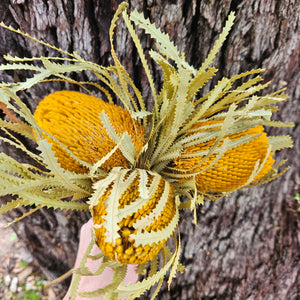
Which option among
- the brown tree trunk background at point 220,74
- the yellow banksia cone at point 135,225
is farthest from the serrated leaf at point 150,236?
the brown tree trunk background at point 220,74

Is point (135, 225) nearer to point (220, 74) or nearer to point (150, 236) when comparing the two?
point (150, 236)

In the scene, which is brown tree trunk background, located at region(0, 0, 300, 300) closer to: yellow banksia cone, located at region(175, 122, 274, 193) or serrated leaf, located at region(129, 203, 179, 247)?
yellow banksia cone, located at region(175, 122, 274, 193)

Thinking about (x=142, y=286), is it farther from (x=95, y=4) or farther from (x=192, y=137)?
(x=95, y=4)

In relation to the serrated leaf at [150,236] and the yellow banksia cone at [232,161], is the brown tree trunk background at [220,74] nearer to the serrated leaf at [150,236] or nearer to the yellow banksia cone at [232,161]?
the yellow banksia cone at [232,161]

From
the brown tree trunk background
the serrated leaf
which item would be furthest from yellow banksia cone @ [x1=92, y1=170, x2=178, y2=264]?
the brown tree trunk background

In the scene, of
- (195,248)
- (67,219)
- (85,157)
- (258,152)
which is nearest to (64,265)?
(67,219)

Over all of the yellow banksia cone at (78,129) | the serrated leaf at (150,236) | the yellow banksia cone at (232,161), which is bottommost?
the serrated leaf at (150,236)
